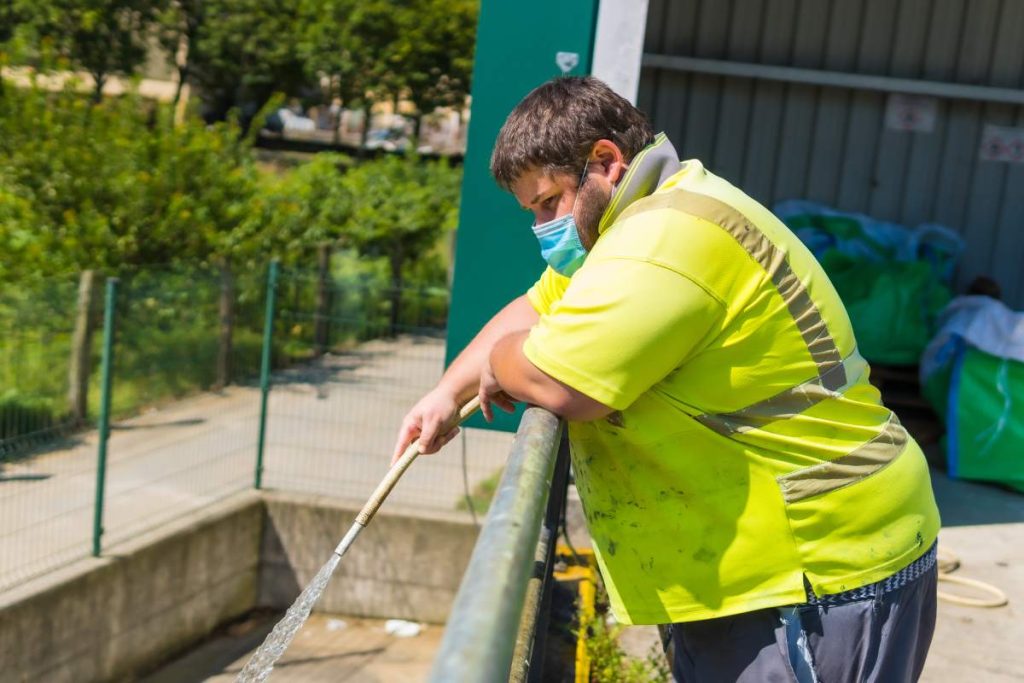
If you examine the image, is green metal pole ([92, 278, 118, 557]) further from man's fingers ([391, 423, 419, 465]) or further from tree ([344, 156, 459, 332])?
tree ([344, 156, 459, 332])

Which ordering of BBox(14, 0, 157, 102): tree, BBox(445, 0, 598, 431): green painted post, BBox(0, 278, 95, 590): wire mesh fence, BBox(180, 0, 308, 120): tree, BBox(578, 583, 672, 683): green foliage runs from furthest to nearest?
BBox(180, 0, 308, 120): tree
BBox(14, 0, 157, 102): tree
BBox(0, 278, 95, 590): wire mesh fence
BBox(445, 0, 598, 431): green painted post
BBox(578, 583, 672, 683): green foliage

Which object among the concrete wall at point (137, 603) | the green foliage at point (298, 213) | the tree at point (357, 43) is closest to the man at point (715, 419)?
the concrete wall at point (137, 603)

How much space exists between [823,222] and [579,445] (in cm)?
592

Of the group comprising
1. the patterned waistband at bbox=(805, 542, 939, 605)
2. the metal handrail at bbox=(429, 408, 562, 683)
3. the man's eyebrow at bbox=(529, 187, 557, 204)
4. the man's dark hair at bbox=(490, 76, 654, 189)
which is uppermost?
the man's dark hair at bbox=(490, 76, 654, 189)

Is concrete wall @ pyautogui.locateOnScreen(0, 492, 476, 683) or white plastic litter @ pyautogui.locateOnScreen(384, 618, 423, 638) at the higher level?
concrete wall @ pyautogui.locateOnScreen(0, 492, 476, 683)

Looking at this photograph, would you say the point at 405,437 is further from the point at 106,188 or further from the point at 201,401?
the point at 106,188

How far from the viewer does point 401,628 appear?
303 inches

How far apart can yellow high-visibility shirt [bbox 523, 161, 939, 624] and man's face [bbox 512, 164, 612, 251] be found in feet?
0.24

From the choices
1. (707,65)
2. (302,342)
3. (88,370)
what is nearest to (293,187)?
(302,342)

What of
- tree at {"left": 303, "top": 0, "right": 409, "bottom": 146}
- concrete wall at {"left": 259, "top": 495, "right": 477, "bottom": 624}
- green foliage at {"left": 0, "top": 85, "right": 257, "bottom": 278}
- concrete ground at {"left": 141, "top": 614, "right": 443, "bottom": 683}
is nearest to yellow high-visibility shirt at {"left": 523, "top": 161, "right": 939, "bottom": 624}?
concrete ground at {"left": 141, "top": 614, "right": 443, "bottom": 683}

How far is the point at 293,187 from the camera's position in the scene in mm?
12922

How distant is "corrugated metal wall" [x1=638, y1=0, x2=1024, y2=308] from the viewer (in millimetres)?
7617

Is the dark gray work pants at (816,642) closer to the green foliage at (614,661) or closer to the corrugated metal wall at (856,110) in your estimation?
the green foliage at (614,661)

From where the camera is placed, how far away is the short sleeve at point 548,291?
233cm
